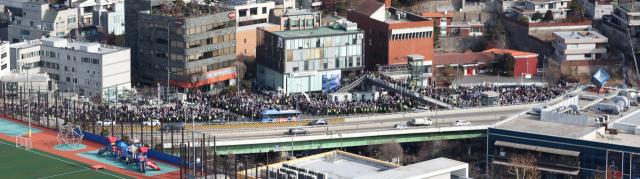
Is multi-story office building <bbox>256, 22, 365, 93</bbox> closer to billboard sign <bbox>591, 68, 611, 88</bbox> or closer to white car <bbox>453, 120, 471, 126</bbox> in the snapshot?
white car <bbox>453, 120, 471, 126</bbox>

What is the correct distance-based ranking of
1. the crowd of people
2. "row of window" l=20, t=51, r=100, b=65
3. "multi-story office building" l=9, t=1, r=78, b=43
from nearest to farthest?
the crowd of people < "row of window" l=20, t=51, r=100, b=65 < "multi-story office building" l=9, t=1, r=78, b=43

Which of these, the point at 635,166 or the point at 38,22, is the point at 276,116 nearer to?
the point at 635,166

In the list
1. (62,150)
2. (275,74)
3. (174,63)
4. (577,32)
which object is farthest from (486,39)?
(62,150)

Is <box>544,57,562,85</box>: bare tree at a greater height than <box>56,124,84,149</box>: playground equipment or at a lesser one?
greater

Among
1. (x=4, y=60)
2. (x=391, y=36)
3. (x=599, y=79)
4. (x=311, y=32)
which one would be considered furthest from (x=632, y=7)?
(x=4, y=60)

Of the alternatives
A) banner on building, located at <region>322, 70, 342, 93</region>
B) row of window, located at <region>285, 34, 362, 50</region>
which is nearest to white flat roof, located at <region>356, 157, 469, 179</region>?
row of window, located at <region>285, 34, 362, 50</region>

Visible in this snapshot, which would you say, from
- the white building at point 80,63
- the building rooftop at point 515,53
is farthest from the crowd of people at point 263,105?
the building rooftop at point 515,53

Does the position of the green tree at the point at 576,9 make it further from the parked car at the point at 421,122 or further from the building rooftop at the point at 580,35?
the parked car at the point at 421,122
